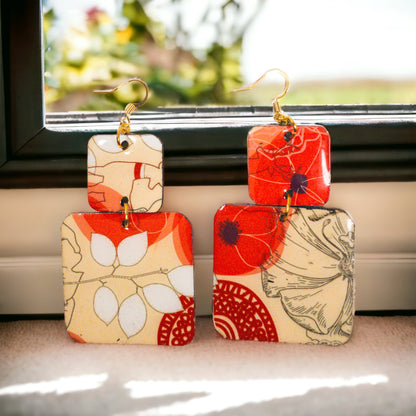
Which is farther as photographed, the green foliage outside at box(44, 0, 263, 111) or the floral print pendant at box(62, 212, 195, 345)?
the green foliage outside at box(44, 0, 263, 111)

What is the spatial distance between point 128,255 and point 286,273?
280 mm

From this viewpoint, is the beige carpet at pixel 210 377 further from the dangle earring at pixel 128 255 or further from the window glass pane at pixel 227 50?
the window glass pane at pixel 227 50

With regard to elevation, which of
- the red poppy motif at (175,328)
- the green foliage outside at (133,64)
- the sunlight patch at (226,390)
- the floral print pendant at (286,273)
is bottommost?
the sunlight patch at (226,390)

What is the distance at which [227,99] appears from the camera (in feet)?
2.97

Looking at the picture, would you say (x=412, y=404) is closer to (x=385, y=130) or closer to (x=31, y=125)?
(x=385, y=130)

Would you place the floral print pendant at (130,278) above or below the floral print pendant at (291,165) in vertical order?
below

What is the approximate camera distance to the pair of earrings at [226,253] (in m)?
0.66

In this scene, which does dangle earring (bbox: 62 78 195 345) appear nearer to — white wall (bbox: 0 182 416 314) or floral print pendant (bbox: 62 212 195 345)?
floral print pendant (bbox: 62 212 195 345)

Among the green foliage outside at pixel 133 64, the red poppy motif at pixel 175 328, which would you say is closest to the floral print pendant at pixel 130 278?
the red poppy motif at pixel 175 328

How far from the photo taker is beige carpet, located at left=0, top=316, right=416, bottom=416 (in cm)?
53

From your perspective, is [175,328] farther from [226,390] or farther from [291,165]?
[291,165]

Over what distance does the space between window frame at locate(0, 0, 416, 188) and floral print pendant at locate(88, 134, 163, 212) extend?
0.10 meters

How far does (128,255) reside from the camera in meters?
0.68

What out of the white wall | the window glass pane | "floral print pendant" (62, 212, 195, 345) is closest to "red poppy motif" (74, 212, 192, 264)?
"floral print pendant" (62, 212, 195, 345)
